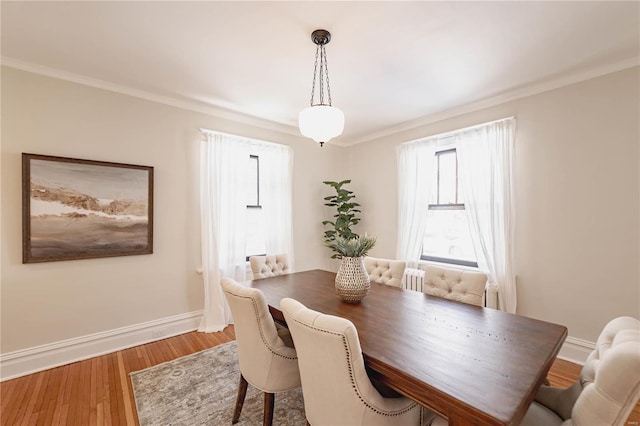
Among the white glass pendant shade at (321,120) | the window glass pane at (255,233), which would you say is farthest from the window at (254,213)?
the white glass pendant shade at (321,120)

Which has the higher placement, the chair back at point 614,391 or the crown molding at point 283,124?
the crown molding at point 283,124

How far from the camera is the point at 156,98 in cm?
314

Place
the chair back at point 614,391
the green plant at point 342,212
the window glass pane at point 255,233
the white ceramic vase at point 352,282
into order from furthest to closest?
the green plant at point 342,212 → the window glass pane at point 255,233 → the white ceramic vase at point 352,282 → the chair back at point 614,391

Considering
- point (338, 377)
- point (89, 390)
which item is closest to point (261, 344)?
point (338, 377)

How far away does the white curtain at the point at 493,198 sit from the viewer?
119 inches

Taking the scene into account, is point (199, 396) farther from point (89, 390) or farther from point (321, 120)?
point (321, 120)

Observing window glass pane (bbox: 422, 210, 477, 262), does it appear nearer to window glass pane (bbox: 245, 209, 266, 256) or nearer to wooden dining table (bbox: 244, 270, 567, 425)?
wooden dining table (bbox: 244, 270, 567, 425)

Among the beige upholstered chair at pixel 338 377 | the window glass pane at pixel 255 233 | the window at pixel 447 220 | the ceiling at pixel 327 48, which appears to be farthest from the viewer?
the window glass pane at pixel 255 233

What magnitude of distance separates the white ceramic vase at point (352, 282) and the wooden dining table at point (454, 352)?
7 cm

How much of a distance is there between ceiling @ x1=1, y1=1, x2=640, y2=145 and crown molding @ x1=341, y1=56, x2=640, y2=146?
1cm

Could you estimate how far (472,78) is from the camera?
2.75m

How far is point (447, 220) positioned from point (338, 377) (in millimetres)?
3078

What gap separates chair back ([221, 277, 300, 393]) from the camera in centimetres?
160

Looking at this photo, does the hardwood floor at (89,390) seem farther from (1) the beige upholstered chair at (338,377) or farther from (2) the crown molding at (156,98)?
(2) the crown molding at (156,98)
